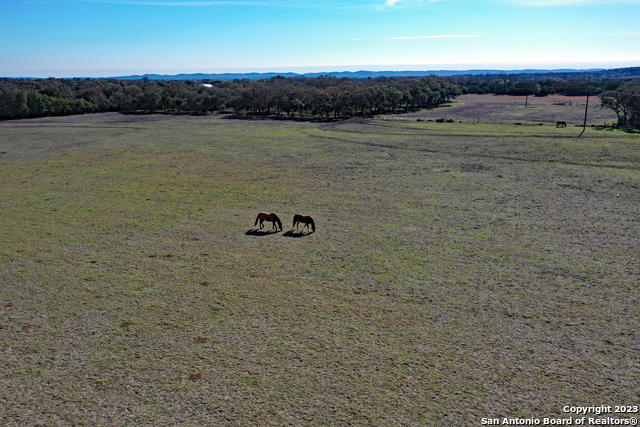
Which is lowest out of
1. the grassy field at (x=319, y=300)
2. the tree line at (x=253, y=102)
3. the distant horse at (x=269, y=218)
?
the grassy field at (x=319, y=300)

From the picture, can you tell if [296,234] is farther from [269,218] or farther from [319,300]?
[319,300]

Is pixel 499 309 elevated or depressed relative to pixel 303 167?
depressed

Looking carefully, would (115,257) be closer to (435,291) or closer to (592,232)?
(435,291)

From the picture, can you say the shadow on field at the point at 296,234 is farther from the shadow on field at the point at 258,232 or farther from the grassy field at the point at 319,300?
the shadow on field at the point at 258,232

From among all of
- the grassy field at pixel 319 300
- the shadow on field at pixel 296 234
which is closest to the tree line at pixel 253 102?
the grassy field at pixel 319 300

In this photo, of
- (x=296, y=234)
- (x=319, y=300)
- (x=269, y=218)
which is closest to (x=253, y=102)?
(x=269, y=218)

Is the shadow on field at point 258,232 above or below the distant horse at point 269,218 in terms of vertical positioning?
below

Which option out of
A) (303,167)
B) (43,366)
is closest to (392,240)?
(43,366)

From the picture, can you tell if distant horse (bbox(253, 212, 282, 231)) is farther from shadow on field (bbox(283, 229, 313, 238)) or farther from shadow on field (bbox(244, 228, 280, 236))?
shadow on field (bbox(283, 229, 313, 238))
